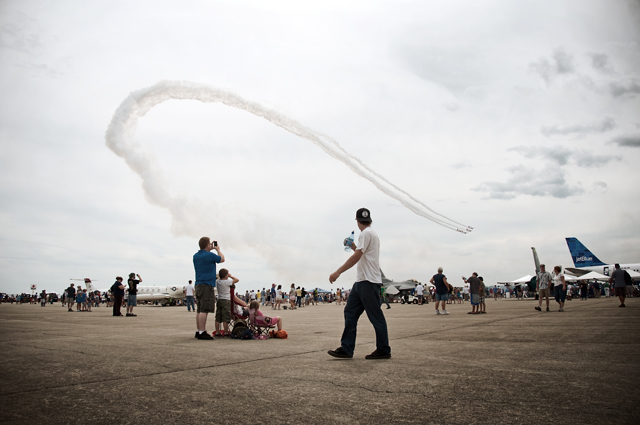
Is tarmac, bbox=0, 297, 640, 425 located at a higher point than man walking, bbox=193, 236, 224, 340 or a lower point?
lower

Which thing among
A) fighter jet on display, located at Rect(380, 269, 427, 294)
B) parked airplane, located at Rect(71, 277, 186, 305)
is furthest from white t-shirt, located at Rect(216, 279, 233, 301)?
parked airplane, located at Rect(71, 277, 186, 305)

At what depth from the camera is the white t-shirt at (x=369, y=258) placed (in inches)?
203

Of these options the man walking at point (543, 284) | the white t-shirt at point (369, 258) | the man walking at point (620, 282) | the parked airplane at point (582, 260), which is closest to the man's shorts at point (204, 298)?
the white t-shirt at point (369, 258)

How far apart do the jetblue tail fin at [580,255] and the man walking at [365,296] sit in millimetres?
58996

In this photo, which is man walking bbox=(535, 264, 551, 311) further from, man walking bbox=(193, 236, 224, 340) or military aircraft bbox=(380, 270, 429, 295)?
military aircraft bbox=(380, 270, 429, 295)

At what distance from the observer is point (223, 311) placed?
8.52m

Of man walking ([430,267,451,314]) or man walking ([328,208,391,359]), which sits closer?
man walking ([328,208,391,359])

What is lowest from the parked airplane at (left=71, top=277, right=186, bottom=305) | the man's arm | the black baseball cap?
the parked airplane at (left=71, top=277, right=186, bottom=305)

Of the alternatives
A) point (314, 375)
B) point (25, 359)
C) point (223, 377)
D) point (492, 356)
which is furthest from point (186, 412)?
point (492, 356)

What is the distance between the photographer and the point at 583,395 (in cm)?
295

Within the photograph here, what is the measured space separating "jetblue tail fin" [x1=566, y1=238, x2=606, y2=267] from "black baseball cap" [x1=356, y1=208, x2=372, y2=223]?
5882 centimetres

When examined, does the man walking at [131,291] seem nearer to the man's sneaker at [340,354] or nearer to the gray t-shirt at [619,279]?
the man's sneaker at [340,354]

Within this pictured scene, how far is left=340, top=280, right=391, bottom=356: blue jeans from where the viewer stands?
196 inches

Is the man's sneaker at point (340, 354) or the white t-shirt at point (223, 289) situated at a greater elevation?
the white t-shirt at point (223, 289)
